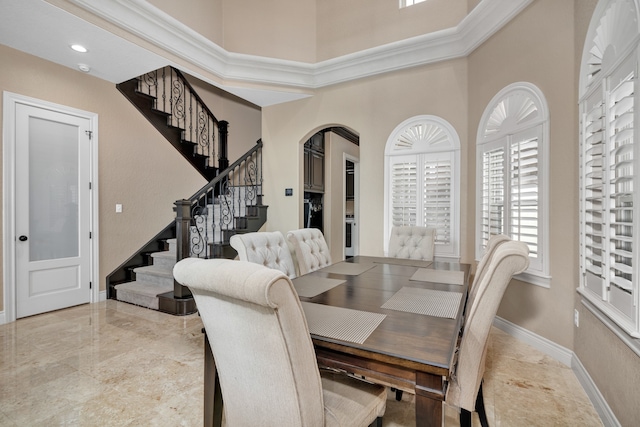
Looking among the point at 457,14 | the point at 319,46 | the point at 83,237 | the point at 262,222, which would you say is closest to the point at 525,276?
the point at 457,14

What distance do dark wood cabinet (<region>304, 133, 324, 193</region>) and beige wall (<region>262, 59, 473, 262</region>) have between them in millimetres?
602

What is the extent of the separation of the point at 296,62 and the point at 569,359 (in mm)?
4315

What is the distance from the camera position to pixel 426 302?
1.60 m

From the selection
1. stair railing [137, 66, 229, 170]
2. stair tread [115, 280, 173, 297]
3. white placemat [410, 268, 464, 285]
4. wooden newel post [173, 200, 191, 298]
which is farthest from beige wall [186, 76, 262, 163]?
white placemat [410, 268, 464, 285]

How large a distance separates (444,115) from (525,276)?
77.4 inches

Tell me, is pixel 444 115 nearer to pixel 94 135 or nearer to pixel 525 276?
pixel 525 276

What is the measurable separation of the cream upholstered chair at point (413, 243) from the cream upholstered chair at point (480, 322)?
6.20ft

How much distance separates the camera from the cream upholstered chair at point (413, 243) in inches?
124

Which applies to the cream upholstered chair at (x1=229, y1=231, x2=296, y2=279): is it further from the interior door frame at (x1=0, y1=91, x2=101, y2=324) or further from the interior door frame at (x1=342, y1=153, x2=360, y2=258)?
the interior door frame at (x1=342, y1=153, x2=360, y2=258)

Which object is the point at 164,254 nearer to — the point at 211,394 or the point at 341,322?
the point at 211,394

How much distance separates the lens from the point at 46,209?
355 cm

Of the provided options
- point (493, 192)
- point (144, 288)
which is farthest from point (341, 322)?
point (144, 288)

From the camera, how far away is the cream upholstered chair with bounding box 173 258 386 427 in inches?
32.6

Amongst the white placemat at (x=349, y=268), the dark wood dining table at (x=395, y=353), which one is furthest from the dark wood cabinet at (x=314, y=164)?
the dark wood dining table at (x=395, y=353)
